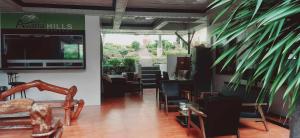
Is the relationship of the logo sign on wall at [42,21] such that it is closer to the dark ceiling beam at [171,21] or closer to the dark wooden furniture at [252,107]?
the dark ceiling beam at [171,21]

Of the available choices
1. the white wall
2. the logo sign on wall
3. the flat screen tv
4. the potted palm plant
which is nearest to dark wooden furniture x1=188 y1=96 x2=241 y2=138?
the potted palm plant

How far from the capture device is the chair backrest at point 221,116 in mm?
3574

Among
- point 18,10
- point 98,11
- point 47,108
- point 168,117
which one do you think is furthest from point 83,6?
point 47,108

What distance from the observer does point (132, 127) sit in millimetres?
4809

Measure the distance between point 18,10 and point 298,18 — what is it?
741 centimetres

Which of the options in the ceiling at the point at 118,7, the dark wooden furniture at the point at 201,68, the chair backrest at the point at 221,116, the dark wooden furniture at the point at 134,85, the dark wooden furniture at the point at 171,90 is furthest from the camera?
the dark wooden furniture at the point at 134,85

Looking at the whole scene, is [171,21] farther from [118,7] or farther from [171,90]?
[171,90]

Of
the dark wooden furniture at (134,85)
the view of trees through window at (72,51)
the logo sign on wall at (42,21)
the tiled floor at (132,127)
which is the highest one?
the logo sign on wall at (42,21)

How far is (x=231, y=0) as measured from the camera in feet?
5.09

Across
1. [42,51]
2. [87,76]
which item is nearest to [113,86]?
[87,76]

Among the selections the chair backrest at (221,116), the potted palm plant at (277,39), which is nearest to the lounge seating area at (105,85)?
the chair backrest at (221,116)

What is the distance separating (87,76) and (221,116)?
16.7 feet

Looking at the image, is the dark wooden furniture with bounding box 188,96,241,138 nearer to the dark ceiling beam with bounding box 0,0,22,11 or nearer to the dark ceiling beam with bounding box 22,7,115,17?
the dark ceiling beam with bounding box 22,7,115,17

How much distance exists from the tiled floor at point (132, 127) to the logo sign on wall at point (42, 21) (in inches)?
108
